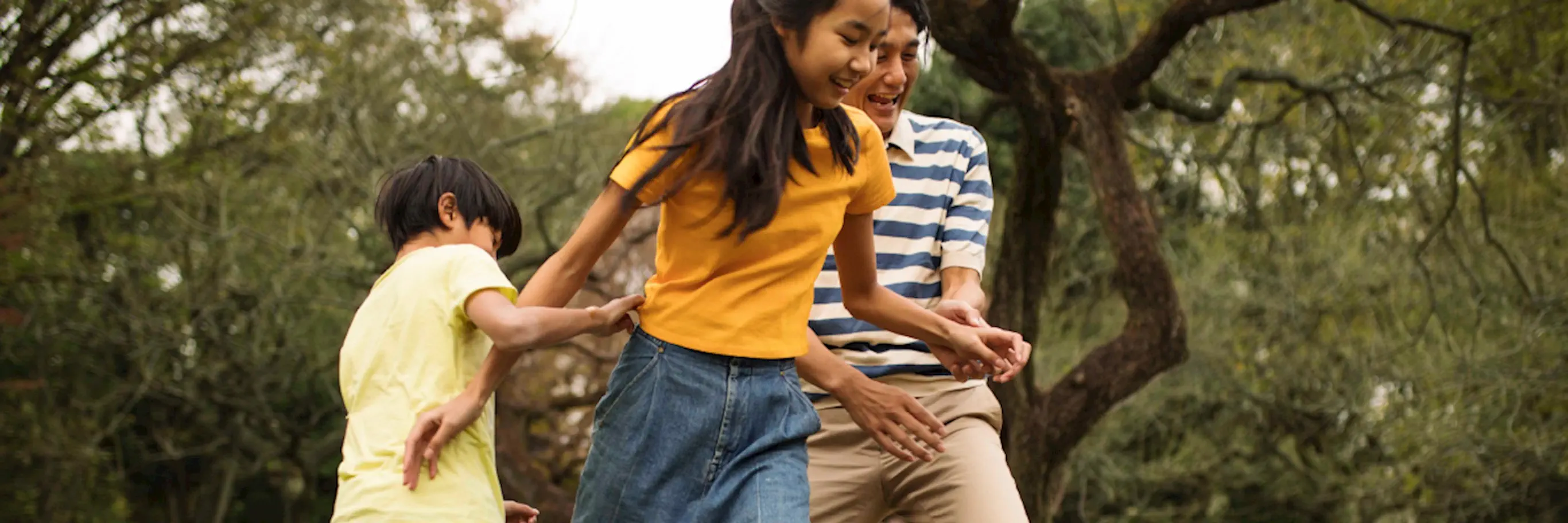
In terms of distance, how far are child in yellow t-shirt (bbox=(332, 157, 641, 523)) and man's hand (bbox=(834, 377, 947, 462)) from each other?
22.8 inches

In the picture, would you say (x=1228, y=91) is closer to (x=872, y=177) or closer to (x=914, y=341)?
(x=914, y=341)

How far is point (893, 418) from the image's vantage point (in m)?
2.89

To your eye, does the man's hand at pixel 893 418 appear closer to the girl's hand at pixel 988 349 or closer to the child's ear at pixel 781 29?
the girl's hand at pixel 988 349

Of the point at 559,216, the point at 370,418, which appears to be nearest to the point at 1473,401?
the point at 559,216

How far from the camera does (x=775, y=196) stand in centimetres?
240

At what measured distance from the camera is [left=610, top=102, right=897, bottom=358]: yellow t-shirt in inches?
96.0

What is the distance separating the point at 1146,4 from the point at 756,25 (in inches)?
301

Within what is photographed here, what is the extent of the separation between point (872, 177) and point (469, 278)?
664 millimetres

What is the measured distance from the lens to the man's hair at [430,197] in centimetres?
274

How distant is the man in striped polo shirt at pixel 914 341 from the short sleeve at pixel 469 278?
680 mm

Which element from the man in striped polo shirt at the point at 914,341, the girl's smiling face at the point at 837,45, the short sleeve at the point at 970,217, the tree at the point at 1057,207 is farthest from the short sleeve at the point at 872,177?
the tree at the point at 1057,207

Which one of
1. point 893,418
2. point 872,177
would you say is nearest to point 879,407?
point 893,418

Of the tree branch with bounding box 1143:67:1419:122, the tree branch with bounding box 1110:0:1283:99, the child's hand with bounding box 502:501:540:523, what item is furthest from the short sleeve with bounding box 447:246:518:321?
the tree branch with bounding box 1143:67:1419:122

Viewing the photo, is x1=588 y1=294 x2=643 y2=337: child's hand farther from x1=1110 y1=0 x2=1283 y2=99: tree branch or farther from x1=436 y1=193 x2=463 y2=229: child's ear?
x1=1110 y1=0 x2=1283 y2=99: tree branch
